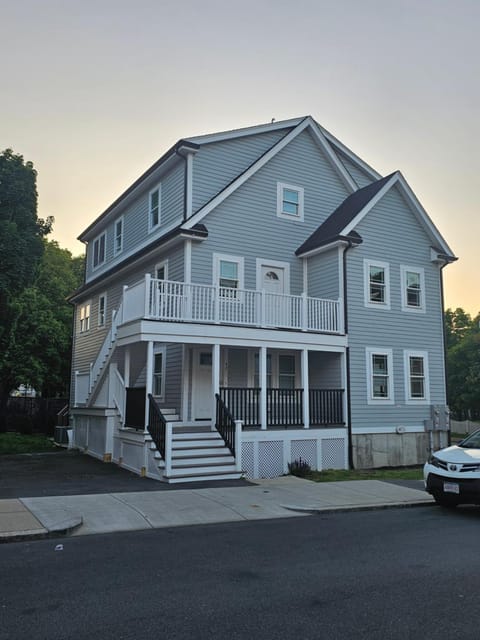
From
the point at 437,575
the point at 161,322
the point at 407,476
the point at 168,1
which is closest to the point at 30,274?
the point at 161,322

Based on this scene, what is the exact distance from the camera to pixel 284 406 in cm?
1588

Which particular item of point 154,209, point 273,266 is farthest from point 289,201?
point 154,209

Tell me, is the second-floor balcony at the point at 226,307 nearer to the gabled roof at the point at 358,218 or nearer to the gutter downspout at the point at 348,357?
the gutter downspout at the point at 348,357

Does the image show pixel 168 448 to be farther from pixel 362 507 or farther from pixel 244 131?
pixel 244 131

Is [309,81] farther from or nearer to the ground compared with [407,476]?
farther from the ground

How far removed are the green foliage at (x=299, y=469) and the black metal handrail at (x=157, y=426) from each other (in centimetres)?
388

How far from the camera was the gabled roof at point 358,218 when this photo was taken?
18.2 metres

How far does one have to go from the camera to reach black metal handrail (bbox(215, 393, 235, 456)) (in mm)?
14258

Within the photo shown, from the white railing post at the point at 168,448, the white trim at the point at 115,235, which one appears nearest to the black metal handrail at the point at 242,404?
the white railing post at the point at 168,448

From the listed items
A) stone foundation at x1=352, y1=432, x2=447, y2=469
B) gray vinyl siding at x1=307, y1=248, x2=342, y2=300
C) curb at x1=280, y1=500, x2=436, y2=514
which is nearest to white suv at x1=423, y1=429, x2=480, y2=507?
curb at x1=280, y1=500, x2=436, y2=514

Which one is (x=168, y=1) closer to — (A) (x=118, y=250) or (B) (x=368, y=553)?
(A) (x=118, y=250)

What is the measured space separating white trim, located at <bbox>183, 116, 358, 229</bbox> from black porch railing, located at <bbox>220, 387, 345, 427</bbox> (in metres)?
5.44

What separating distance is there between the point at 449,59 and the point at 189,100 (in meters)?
8.13

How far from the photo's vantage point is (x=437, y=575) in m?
6.07
